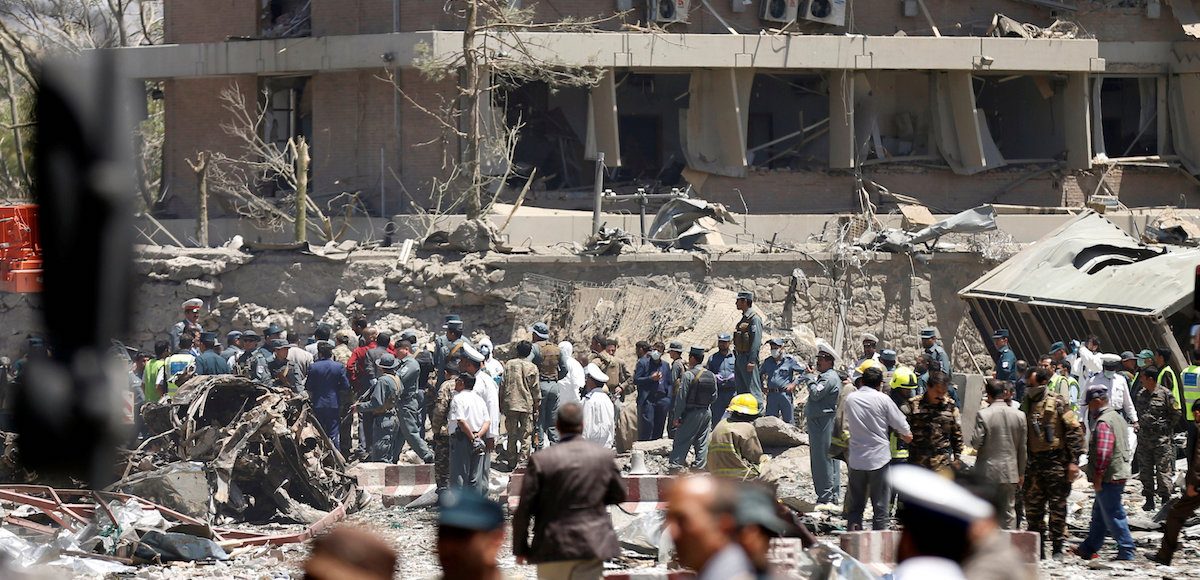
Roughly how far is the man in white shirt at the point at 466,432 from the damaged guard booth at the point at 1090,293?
8.20 meters

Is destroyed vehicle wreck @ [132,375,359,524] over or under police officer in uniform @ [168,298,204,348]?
under

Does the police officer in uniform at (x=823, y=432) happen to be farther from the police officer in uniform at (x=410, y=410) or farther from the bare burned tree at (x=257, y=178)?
the bare burned tree at (x=257, y=178)

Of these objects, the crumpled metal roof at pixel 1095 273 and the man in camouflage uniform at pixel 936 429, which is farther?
the crumpled metal roof at pixel 1095 273

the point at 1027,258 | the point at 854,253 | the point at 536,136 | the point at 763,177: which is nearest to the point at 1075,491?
the point at 1027,258

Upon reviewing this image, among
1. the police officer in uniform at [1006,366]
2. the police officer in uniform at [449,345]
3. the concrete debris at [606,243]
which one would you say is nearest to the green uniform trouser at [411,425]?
the police officer in uniform at [449,345]

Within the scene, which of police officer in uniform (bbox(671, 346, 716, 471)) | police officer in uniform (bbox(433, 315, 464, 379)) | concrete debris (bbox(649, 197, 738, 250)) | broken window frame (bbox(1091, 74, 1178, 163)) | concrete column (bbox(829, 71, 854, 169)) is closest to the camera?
police officer in uniform (bbox(671, 346, 716, 471))

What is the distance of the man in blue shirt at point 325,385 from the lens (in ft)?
51.2

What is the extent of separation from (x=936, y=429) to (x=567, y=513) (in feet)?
15.5

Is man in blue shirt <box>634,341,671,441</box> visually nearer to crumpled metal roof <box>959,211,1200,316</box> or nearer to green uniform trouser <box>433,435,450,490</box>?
green uniform trouser <box>433,435,450,490</box>

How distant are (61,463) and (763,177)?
56.6 feet

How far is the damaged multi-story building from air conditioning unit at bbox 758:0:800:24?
1.1 inches

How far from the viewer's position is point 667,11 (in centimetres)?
2738

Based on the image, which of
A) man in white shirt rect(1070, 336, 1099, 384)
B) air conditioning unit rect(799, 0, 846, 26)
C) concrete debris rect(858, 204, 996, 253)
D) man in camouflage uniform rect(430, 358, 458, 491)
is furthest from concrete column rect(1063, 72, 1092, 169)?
man in camouflage uniform rect(430, 358, 458, 491)

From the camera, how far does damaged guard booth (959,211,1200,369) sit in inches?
695
